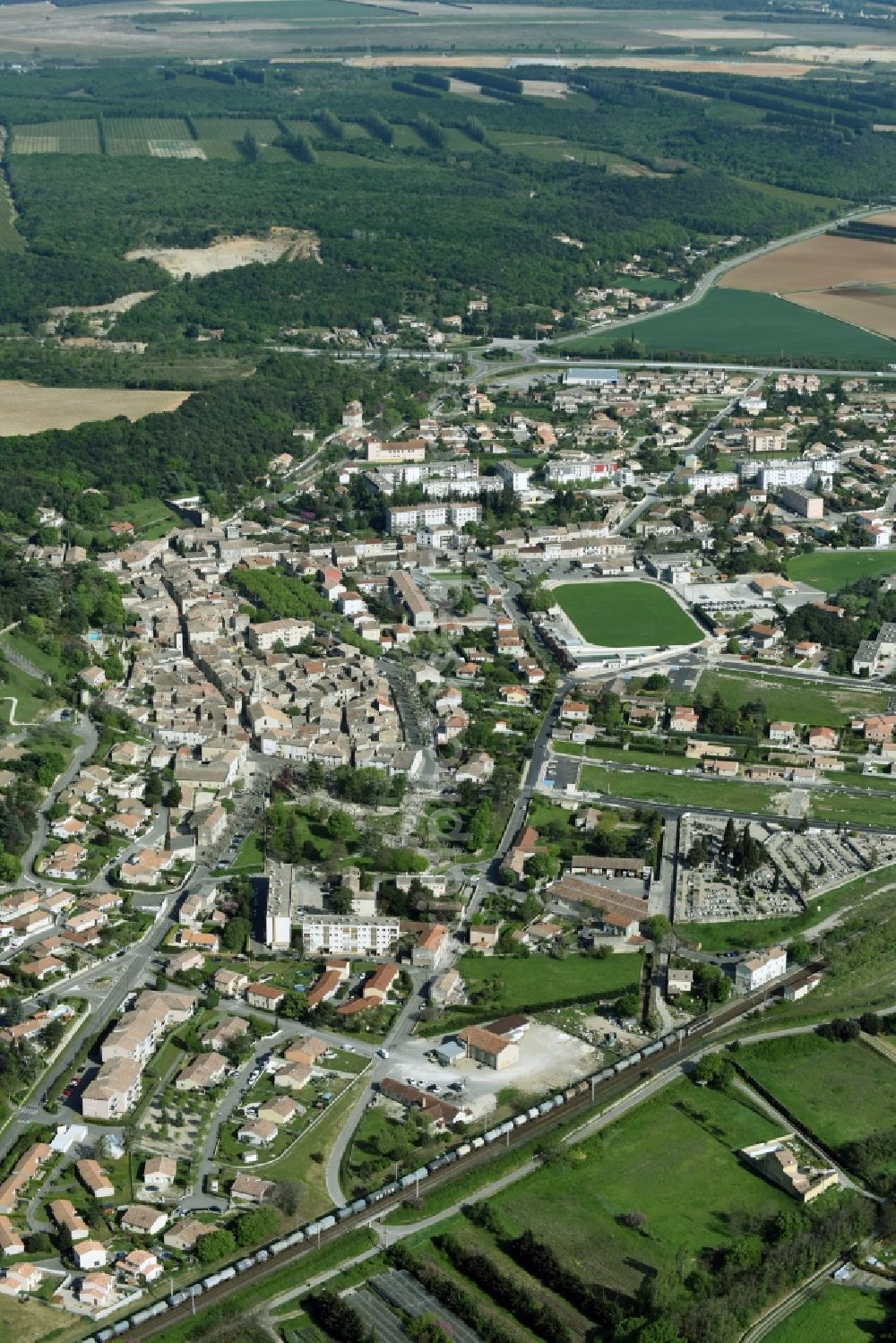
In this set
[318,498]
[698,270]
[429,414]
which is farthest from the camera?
[698,270]

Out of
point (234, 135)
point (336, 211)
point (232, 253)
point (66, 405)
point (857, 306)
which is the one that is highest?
point (66, 405)

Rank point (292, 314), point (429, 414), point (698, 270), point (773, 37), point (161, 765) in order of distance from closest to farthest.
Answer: point (161, 765) < point (429, 414) < point (292, 314) < point (698, 270) < point (773, 37)

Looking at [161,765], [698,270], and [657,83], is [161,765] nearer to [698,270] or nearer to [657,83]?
[698,270]

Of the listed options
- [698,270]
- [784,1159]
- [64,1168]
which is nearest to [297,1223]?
[64,1168]

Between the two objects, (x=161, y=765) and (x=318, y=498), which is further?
(x=318, y=498)

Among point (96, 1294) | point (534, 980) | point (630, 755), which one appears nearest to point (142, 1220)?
point (96, 1294)

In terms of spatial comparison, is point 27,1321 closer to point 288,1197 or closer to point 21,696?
point 288,1197

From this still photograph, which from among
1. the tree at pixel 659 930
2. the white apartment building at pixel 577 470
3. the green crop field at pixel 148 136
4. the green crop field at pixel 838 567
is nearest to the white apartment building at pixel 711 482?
the white apartment building at pixel 577 470
